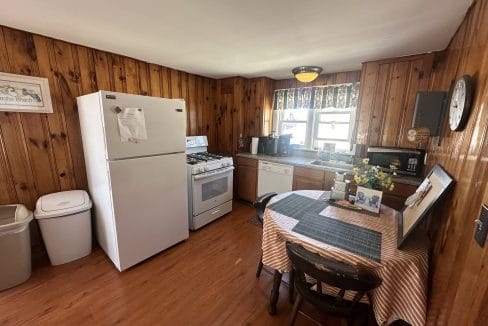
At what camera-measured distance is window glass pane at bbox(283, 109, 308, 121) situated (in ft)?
11.3

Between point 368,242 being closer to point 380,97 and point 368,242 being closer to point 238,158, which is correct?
point 380,97

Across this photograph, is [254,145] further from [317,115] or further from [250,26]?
[250,26]

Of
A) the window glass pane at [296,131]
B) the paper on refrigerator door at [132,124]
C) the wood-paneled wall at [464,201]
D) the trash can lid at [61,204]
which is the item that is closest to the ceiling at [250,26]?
the wood-paneled wall at [464,201]

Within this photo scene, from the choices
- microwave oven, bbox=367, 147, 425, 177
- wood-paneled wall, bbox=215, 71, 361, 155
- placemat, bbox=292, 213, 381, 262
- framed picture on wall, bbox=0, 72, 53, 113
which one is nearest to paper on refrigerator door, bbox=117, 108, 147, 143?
framed picture on wall, bbox=0, 72, 53, 113

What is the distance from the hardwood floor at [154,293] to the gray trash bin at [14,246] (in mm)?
95

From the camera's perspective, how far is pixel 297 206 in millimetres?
1643

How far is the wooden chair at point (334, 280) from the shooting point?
0.96 meters

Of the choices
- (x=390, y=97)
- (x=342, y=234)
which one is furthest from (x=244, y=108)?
(x=342, y=234)

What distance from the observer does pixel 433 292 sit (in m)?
1.06

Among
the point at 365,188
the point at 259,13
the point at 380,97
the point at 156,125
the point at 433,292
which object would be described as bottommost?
the point at 433,292

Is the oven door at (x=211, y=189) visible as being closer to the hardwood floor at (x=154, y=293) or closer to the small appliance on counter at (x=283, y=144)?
the hardwood floor at (x=154, y=293)

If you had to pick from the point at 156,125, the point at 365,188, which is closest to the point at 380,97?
the point at 365,188

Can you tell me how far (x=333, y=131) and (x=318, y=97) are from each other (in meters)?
0.58

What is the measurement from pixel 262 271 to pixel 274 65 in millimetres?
2504
